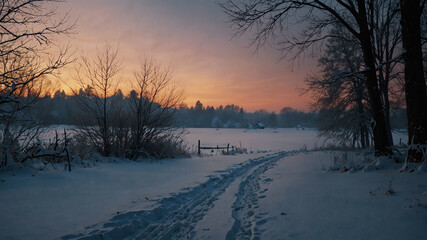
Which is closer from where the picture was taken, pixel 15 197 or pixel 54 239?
pixel 54 239

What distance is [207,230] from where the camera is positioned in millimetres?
3377

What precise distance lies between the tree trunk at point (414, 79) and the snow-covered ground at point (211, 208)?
103 centimetres

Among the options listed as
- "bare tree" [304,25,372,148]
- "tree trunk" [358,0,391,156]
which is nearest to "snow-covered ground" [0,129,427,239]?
"tree trunk" [358,0,391,156]

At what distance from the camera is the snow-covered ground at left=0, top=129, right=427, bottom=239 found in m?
3.02

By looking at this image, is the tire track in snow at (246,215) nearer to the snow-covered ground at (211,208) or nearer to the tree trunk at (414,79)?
the snow-covered ground at (211,208)

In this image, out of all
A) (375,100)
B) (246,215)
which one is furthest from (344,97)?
(246,215)

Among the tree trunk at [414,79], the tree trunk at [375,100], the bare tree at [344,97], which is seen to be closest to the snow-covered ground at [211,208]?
the tree trunk at [414,79]

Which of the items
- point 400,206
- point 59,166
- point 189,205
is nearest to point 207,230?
point 189,205

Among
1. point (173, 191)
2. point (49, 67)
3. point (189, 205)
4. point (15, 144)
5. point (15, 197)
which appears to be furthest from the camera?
point (15, 144)

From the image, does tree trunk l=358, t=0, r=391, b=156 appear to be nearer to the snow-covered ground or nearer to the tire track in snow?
the snow-covered ground

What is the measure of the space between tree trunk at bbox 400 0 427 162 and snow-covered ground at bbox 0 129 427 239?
1.03 m

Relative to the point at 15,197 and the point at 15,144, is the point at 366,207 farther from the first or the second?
the point at 15,144

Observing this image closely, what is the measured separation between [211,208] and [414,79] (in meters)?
5.89

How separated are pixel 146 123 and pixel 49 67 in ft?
20.2
